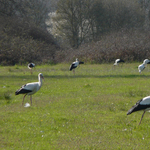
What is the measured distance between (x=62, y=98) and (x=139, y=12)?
3418 centimetres

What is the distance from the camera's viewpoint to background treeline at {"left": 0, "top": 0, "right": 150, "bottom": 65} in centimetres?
3030

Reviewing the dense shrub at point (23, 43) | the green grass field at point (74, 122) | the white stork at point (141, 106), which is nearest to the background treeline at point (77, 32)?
the dense shrub at point (23, 43)

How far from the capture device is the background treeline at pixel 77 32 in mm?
30297

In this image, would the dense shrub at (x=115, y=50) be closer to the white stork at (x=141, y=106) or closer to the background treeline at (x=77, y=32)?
the background treeline at (x=77, y=32)

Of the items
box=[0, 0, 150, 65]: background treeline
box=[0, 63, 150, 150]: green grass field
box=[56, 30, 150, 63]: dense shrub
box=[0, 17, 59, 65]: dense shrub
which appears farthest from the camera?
box=[0, 17, 59, 65]: dense shrub

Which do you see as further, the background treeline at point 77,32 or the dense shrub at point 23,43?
the dense shrub at point 23,43

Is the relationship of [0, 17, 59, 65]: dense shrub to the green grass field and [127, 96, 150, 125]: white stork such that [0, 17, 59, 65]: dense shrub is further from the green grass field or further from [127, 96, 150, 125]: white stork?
[127, 96, 150, 125]: white stork

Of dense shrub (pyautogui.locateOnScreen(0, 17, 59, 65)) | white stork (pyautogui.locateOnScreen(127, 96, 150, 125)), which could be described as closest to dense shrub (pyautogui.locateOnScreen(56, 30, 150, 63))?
dense shrub (pyautogui.locateOnScreen(0, 17, 59, 65))

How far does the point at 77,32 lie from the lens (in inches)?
1601

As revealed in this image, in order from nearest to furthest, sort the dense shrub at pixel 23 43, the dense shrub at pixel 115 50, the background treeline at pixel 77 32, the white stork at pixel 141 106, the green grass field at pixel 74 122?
the green grass field at pixel 74 122
the white stork at pixel 141 106
the dense shrub at pixel 115 50
the background treeline at pixel 77 32
the dense shrub at pixel 23 43

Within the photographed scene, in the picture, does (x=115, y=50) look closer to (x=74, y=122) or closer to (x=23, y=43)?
(x=23, y=43)

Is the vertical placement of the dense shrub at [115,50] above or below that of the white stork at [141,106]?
below

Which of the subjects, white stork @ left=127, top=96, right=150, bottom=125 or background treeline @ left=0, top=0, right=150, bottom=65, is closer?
white stork @ left=127, top=96, right=150, bottom=125

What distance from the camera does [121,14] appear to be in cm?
4144
